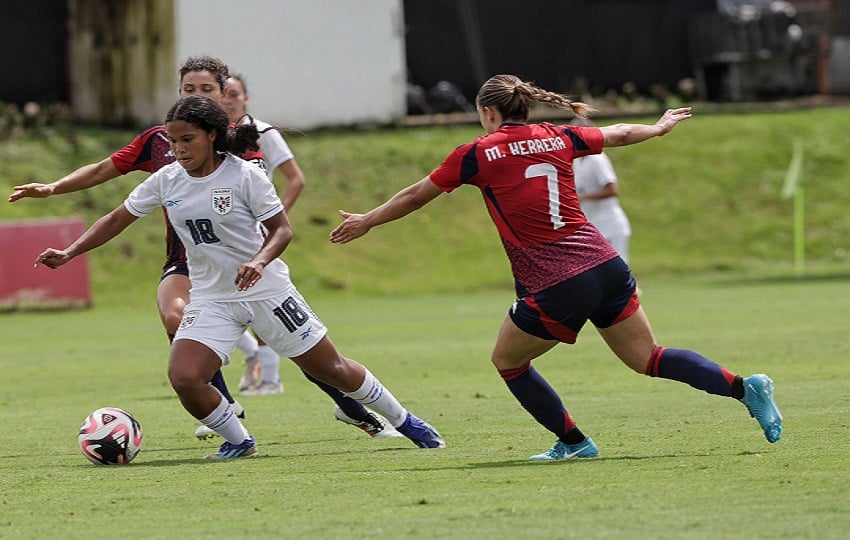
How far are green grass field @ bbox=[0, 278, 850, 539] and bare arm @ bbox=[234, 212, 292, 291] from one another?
3.02 feet

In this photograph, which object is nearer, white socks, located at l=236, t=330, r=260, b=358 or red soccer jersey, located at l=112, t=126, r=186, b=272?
red soccer jersey, located at l=112, t=126, r=186, b=272

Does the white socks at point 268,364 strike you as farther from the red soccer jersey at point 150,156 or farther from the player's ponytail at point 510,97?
the player's ponytail at point 510,97

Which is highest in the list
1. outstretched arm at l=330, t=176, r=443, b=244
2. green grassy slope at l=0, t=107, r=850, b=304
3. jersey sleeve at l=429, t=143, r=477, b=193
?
jersey sleeve at l=429, t=143, r=477, b=193

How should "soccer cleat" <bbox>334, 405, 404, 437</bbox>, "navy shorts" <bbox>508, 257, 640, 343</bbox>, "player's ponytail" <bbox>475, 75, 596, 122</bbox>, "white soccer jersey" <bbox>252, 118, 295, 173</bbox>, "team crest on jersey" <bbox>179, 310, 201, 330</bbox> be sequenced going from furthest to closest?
"white soccer jersey" <bbox>252, 118, 295, 173</bbox>
"soccer cleat" <bbox>334, 405, 404, 437</bbox>
"team crest on jersey" <bbox>179, 310, 201, 330</bbox>
"player's ponytail" <bbox>475, 75, 596, 122</bbox>
"navy shorts" <bbox>508, 257, 640, 343</bbox>

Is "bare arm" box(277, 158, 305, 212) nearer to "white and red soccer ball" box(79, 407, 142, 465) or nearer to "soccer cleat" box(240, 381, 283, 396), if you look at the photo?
"soccer cleat" box(240, 381, 283, 396)

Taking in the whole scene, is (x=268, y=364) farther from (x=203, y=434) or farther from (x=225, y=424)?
(x=225, y=424)

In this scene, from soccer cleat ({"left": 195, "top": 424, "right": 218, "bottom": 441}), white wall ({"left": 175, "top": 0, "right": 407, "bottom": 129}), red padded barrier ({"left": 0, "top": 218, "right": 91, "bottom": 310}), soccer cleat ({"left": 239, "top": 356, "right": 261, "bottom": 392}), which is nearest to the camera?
soccer cleat ({"left": 195, "top": 424, "right": 218, "bottom": 441})

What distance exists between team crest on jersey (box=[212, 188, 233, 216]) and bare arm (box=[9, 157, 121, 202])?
141 centimetres

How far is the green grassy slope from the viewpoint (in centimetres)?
2614

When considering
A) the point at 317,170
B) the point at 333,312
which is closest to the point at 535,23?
the point at 317,170

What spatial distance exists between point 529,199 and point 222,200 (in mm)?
1550

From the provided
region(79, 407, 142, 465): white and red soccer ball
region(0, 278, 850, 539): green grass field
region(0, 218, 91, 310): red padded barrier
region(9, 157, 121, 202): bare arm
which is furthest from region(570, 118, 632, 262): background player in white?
region(0, 218, 91, 310): red padded barrier

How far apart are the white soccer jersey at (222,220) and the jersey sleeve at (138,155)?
1.24m

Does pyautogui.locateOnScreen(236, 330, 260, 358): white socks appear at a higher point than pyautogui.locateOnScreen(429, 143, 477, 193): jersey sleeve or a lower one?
lower
